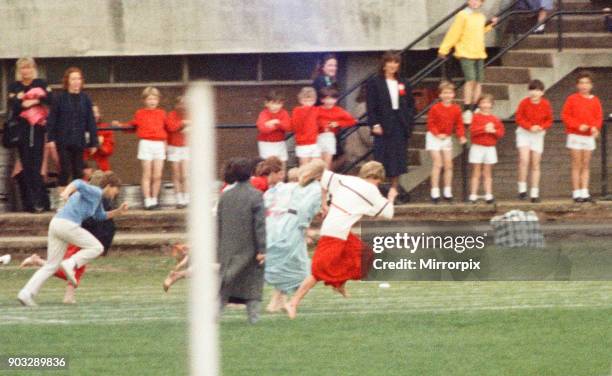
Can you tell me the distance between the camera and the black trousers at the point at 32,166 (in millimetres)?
19906

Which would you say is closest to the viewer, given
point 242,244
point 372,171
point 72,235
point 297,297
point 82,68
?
point 242,244

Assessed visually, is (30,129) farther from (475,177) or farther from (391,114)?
(475,177)

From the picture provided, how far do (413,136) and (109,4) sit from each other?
14.9ft

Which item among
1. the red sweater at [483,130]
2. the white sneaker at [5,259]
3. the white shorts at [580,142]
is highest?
the red sweater at [483,130]

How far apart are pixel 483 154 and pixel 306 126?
237 centimetres

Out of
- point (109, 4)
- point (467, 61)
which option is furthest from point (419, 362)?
point (109, 4)

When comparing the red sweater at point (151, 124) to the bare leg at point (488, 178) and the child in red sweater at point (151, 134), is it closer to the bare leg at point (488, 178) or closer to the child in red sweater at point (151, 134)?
the child in red sweater at point (151, 134)

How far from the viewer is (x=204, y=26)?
882 inches

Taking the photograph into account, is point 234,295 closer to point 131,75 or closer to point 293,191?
point 293,191

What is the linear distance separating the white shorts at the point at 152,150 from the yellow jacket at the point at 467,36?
150 inches

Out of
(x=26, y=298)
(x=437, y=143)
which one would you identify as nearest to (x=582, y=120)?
(x=437, y=143)

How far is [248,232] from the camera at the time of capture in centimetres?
1291

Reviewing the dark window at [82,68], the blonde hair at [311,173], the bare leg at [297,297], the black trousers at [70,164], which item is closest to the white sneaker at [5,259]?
the black trousers at [70,164]

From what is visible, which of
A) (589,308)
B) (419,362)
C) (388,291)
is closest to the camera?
(419,362)
